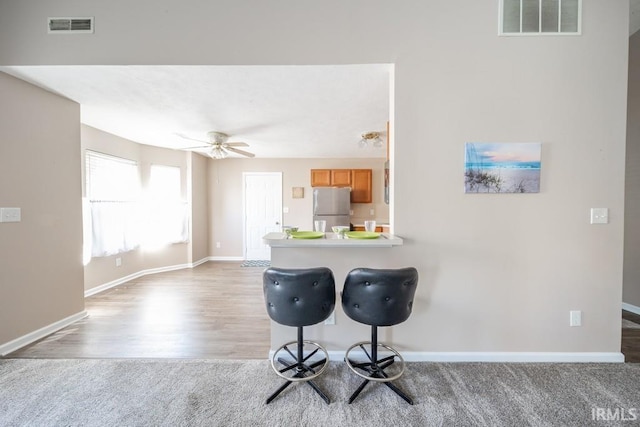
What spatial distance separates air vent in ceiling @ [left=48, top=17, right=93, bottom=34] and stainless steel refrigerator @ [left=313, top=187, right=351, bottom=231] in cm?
352

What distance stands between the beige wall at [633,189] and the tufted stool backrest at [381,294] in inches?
128

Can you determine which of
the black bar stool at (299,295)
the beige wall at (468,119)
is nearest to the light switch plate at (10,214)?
the beige wall at (468,119)

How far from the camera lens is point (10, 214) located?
6.88ft

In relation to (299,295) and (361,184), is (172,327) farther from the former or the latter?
(361,184)

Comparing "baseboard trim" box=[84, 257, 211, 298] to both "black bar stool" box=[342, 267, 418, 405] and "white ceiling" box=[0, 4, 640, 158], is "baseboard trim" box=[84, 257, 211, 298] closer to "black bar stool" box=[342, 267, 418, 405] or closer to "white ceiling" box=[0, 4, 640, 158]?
"white ceiling" box=[0, 4, 640, 158]

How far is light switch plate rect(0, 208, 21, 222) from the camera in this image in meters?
2.06

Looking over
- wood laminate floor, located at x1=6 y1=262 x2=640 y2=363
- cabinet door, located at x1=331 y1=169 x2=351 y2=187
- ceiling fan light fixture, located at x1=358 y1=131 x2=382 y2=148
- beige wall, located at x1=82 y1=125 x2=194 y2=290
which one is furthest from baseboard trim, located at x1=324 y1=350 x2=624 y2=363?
cabinet door, located at x1=331 y1=169 x2=351 y2=187

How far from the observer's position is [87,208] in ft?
10.9

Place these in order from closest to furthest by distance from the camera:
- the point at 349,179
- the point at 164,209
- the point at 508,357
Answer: the point at 508,357
the point at 164,209
the point at 349,179

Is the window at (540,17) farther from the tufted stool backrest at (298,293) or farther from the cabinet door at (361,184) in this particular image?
the cabinet door at (361,184)

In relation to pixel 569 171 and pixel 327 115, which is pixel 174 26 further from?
pixel 569 171

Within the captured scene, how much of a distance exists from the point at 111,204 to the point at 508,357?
514cm

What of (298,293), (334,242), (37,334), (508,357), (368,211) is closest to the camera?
(298,293)

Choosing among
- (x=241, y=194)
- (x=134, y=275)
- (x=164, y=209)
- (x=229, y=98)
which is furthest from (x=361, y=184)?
(x=134, y=275)
